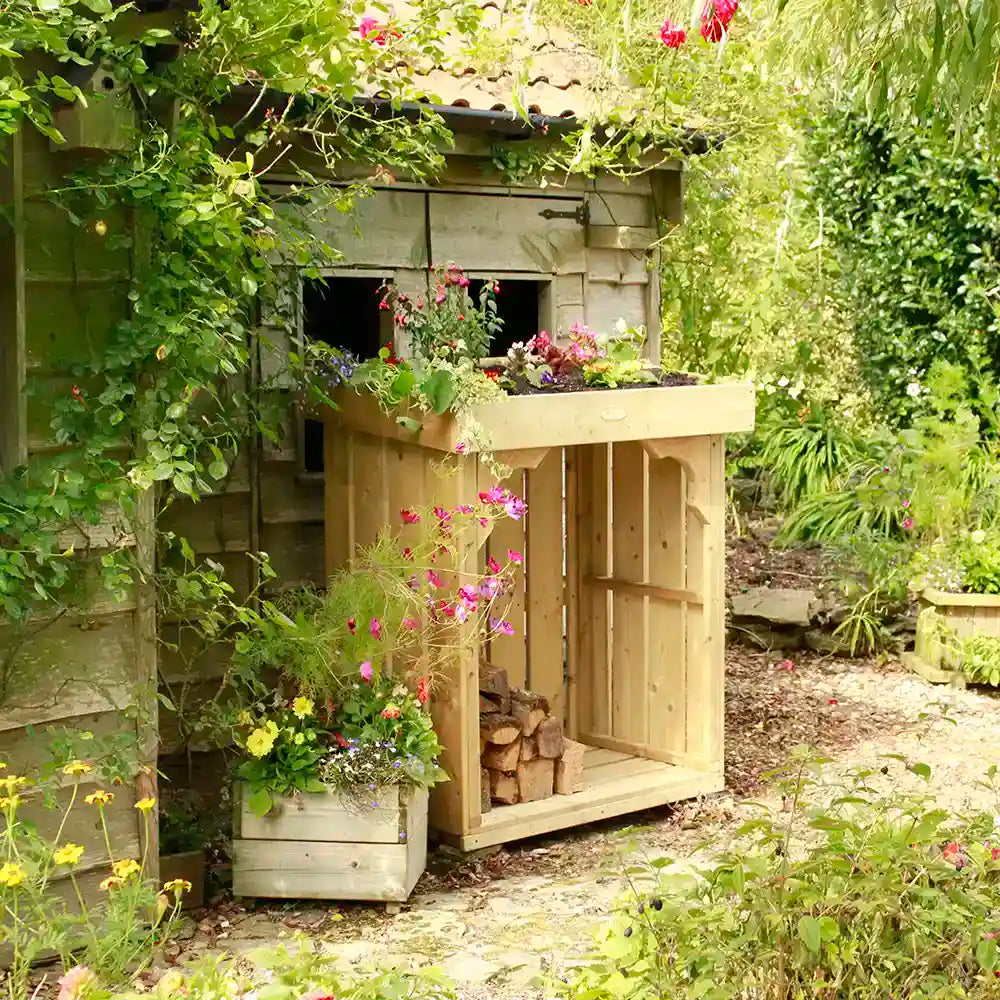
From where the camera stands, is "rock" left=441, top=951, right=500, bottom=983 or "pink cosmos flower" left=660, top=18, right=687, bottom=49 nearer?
"rock" left=441, top=951, right=500, bottom=983

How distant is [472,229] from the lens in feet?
21.6

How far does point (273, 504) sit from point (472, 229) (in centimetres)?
155

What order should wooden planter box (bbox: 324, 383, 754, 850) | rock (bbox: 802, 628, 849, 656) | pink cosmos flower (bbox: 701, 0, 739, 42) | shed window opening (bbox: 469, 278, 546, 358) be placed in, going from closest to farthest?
pink cosmos flower (bbox: 701, 0, 739, 42)
wooden planter box (bbox: 324, 383, 754, 850)
shed window opening (bbox: 469, 278, 546, 358)
rock (bbox: 802, 628, 849, 656)

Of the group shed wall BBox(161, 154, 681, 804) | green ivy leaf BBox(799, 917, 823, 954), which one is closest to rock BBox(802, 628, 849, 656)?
shed wall BBox(161, 154, 681, 804)

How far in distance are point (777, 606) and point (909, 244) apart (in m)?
3.09

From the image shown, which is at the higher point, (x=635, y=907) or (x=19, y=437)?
(x=19, y=437)

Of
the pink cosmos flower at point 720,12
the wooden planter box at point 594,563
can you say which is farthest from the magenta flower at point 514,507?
the pink cosmos flower at point 720,12

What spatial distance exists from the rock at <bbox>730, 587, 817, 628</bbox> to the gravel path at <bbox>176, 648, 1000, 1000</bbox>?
44cm

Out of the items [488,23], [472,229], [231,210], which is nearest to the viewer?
[231,210]

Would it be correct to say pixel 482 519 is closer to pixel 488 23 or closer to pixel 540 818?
pixel 540 818

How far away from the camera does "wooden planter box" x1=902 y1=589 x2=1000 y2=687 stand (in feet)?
27.8

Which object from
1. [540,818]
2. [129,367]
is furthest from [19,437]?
[540,818]

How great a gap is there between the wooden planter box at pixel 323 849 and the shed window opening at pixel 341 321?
198 centimetres

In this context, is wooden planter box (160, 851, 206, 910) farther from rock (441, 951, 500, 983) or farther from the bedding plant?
rock (441, 951, 500, 983)
